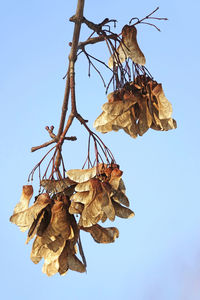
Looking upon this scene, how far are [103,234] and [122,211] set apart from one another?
13cm

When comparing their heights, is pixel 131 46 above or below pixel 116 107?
above

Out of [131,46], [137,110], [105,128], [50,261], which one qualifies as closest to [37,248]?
[50,261]

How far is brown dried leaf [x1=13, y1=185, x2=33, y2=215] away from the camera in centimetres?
203

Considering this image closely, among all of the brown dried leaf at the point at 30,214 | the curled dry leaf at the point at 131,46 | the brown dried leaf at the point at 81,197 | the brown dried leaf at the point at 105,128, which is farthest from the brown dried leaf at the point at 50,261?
the curled dry leaf at the point at 131,46

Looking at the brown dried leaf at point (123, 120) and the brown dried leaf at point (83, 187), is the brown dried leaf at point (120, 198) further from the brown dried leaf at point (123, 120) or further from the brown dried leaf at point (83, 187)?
→ the brown dried leaf at point (123, 120)

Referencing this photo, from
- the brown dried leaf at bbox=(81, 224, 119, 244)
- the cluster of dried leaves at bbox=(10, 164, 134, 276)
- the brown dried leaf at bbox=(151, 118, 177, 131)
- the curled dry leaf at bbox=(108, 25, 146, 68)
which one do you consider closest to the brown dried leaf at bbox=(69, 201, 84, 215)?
the cluster of dried leaves at bbox=(10, 164, 134, 276)

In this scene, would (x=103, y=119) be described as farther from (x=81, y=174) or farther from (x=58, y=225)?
(x=58, y=225)

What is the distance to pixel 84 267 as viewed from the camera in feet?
6.70

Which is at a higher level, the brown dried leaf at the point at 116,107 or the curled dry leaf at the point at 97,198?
the brown dried leaf at the point at 116,107

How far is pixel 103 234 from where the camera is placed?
6.67ft

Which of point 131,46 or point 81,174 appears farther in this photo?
point 131,46

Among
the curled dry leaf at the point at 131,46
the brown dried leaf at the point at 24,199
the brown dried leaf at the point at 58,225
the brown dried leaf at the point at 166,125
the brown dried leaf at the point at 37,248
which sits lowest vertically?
the brown dried leaf at the point at 37,248

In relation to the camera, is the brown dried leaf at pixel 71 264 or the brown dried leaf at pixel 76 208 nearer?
the brown dried leaf at pixel 76 208

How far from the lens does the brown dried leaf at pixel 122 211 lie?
1941 millimetres
